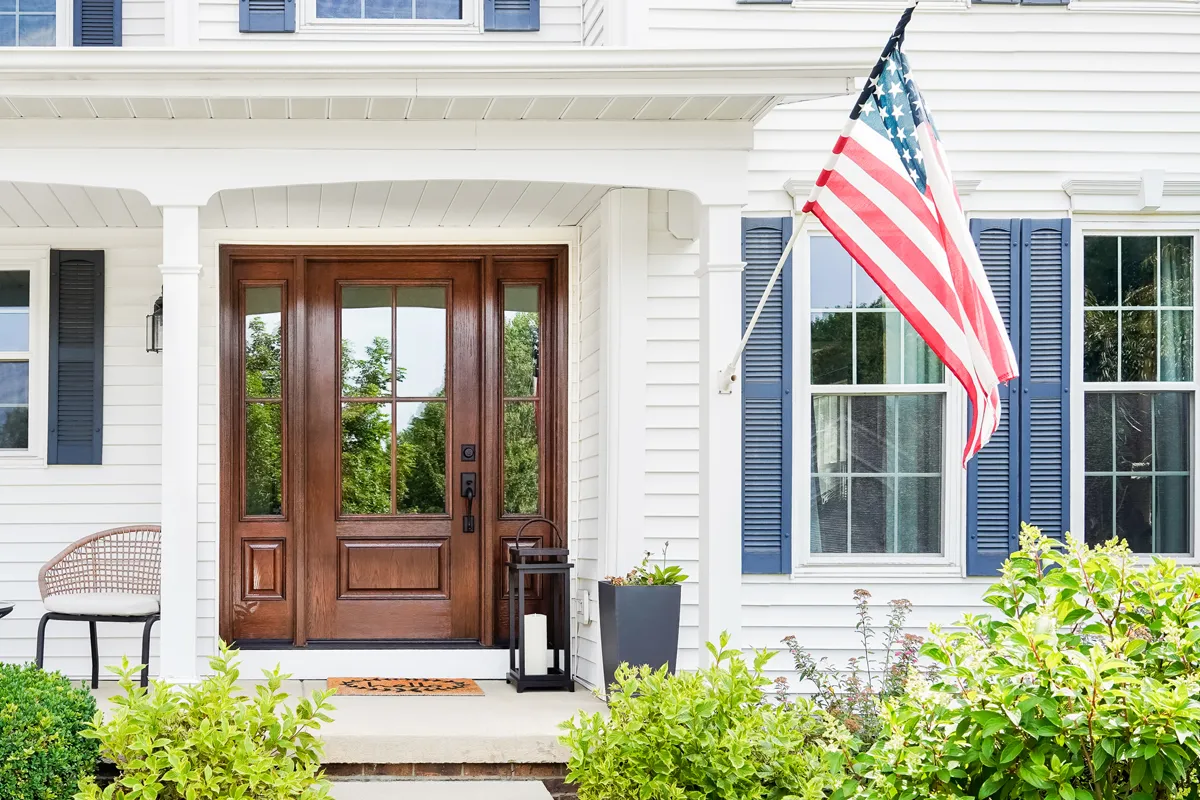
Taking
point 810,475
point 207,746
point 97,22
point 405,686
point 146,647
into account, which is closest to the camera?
point 207,746

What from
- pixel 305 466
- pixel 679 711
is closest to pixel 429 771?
pixel 679 711

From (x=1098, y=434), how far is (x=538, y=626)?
2.89 m

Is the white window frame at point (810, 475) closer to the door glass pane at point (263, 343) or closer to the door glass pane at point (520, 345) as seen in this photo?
the door glass pane at point (520, 345)

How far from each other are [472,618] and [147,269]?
248 centimetres

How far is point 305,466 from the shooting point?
6488 mm

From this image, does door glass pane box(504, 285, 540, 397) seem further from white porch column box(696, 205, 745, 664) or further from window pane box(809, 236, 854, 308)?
white porch column box(696, 205, 745, 664)

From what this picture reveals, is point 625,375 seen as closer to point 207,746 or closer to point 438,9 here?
point 438,9

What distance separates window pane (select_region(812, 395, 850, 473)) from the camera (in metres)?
5.95

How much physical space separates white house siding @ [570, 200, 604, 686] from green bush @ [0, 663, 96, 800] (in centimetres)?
243

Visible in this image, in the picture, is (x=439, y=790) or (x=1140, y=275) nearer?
(x=439, y=790)

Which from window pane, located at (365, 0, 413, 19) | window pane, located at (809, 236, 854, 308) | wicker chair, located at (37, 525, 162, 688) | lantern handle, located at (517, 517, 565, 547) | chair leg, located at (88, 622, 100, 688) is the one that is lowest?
chair leg, located at (88, 622, 100, 688)

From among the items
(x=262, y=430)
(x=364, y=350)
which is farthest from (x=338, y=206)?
(x=262, y=430)

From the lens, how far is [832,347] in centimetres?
595

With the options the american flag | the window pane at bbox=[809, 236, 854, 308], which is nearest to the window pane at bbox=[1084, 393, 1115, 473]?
the window pane at bbox=[809, 236, 854, 308]
